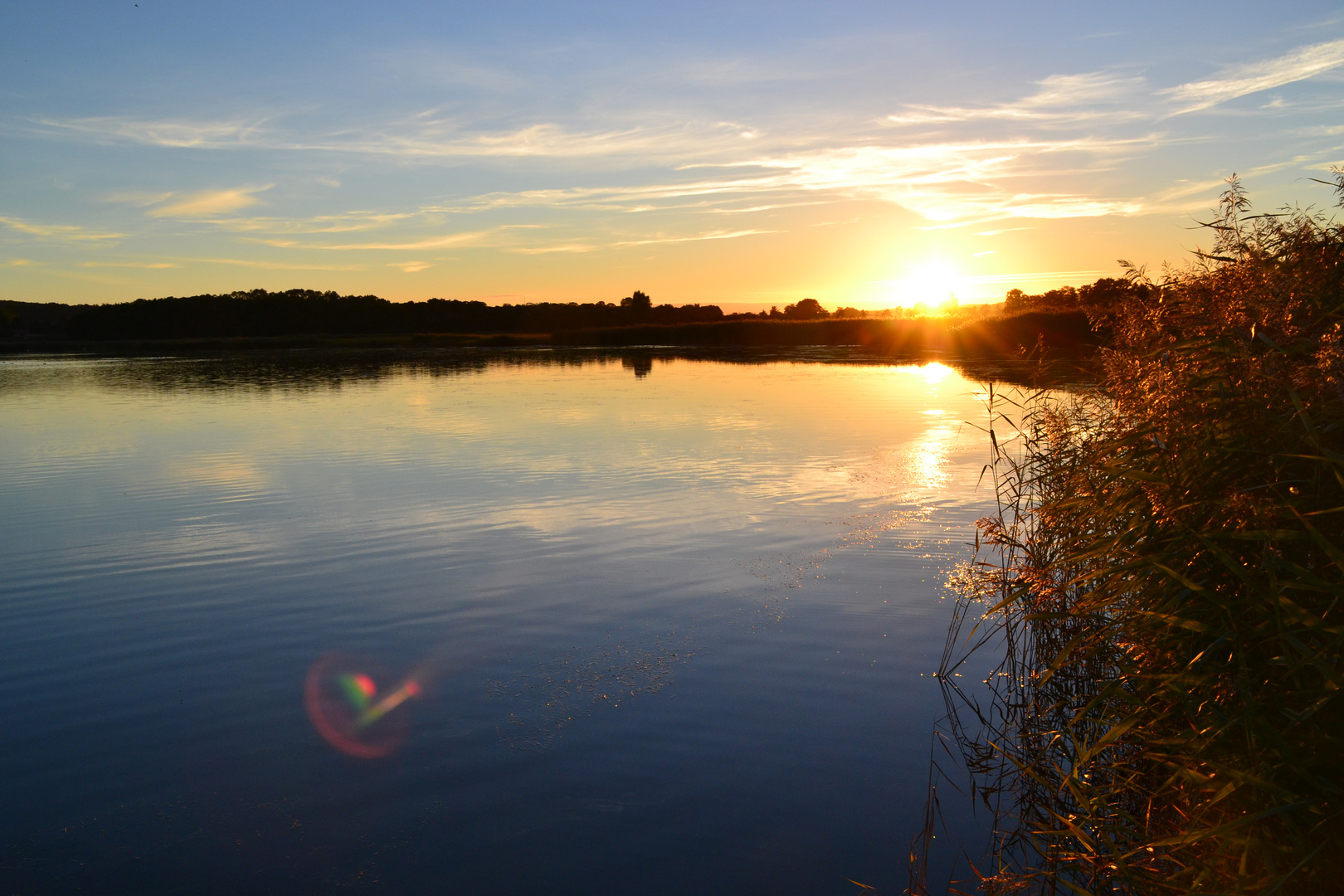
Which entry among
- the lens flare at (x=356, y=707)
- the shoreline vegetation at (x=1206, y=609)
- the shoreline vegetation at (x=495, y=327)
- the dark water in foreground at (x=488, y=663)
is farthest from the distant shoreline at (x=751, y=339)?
the lens flare at (x=356, y=707)

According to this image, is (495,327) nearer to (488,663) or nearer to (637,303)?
(637,303)

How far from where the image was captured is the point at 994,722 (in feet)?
18.7

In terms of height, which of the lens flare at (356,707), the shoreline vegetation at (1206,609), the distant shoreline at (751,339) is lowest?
the lens flare at (356,707)

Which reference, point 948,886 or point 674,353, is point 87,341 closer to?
point 674,353

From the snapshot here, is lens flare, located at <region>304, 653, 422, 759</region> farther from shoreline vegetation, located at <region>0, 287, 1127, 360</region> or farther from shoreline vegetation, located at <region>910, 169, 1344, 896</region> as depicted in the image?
shoreline vegetation, located at <region>0, 287, 1127, 360</region>

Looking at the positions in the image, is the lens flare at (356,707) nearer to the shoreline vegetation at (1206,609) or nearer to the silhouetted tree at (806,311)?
the shoreline vegetation at (1206,609)

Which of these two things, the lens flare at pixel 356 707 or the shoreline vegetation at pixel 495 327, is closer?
the lens flare at pixel 356 707

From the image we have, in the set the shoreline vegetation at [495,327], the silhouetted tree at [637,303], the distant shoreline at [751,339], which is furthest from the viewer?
the silhouetted tree at [637,303]

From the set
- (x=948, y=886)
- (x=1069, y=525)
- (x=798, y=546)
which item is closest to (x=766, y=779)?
(x=948, y=886)

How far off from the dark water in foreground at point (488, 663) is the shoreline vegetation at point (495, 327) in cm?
3066

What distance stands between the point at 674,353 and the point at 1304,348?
54.3 m

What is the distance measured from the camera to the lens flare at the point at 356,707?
5.60 metres

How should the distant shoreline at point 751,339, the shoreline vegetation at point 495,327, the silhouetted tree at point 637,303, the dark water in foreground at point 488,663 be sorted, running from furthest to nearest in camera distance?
the silhouetted tree at point 637,303, the shoreline vegetation at point 495,327, the distant shoreline at point 751,339, the dark water in foreground at point 488,663

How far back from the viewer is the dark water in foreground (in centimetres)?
450
